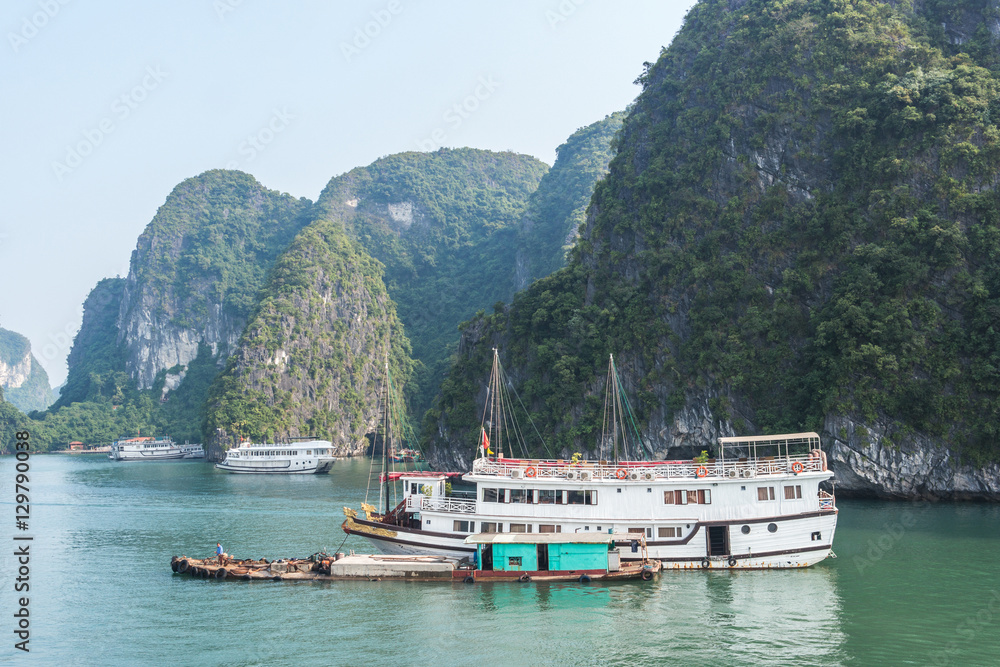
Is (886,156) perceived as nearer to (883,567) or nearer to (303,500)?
(883,567)

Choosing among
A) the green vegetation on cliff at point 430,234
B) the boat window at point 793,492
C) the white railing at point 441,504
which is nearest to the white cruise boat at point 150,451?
the green vegetation on cliff at point 430,234

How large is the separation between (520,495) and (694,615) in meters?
8.69

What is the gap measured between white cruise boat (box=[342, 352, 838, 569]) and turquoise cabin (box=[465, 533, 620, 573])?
1388mm

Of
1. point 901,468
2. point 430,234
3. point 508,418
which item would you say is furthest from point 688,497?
point 430,234

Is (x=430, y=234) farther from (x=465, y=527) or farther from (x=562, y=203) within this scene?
(x=465, y=527)

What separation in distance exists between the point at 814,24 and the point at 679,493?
163ft

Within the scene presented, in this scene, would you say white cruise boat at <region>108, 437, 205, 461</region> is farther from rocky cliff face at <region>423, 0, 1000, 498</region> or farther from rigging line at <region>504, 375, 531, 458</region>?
rigging line at <region>504, 375, 531, 458</region>

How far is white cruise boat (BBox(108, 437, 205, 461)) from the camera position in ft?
385

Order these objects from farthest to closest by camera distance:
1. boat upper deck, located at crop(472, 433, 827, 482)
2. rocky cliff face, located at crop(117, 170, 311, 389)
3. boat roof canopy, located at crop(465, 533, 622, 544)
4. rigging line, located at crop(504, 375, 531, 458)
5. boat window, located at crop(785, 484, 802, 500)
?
rocky cliff face, located at crop(117, 170, 311, 389) < rigging line, located at crop(504, 375, 531, 458) < boat upper deck, located at crop(472, 433, 827, 482) < boat window, located at crop(785, 484, 802, 500) < boat roof canopy, located at crop(465, 533, 622, 544)

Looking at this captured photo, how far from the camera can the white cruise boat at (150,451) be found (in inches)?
4624

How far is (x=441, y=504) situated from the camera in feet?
99.2

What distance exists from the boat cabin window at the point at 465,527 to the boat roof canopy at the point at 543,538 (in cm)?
109

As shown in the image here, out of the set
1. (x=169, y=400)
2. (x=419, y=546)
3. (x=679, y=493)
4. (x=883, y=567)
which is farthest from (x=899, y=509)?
(x=169, y=400)

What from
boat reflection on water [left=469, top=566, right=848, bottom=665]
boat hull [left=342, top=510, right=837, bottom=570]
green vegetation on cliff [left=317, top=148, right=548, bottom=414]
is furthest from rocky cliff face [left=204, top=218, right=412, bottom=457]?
boat reflection on water [left=469, top=566, right=848, bottom=665]
